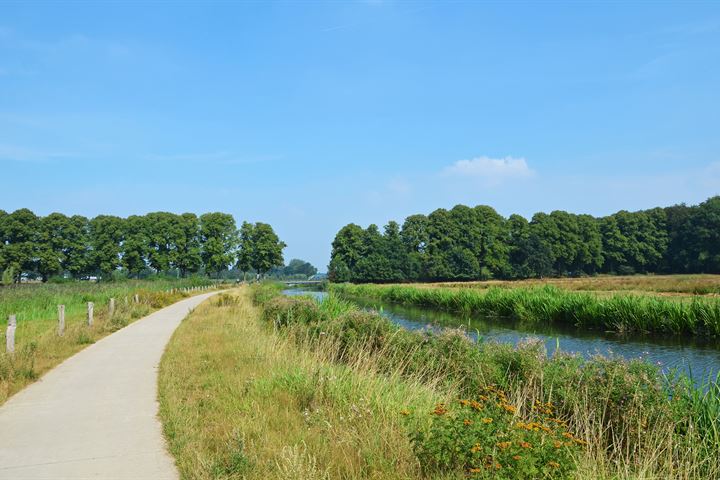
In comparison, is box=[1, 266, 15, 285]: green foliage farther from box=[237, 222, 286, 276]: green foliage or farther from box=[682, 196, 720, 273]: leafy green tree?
box=[682, 196, 720, 273]: leafy green tree

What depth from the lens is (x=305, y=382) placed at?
7.80m

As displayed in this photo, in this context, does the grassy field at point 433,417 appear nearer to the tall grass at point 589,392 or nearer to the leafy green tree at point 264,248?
the tall grass at point 589,392

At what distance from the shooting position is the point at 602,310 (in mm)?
23766

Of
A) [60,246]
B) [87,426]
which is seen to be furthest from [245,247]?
[87,426]

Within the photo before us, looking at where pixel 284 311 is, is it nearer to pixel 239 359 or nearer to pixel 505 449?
pixel 239 359

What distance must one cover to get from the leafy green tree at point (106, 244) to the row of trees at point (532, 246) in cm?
3941

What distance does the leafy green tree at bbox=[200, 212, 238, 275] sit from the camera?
288 feet

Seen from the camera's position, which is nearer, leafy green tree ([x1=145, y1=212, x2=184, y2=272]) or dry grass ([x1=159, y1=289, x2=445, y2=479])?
dry grass ([x1=159, y1=289, x2=445, y2=479])

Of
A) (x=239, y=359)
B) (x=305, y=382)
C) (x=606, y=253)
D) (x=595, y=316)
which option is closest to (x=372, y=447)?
(x=305, y=382)

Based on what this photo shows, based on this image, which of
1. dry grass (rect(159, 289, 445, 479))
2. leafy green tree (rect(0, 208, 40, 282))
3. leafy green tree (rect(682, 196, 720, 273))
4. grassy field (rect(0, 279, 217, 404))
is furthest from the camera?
leafy green tree (rect(682, 196, 720, 273))

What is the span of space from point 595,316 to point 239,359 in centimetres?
1967

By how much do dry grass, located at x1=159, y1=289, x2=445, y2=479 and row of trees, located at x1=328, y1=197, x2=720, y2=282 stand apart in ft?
259

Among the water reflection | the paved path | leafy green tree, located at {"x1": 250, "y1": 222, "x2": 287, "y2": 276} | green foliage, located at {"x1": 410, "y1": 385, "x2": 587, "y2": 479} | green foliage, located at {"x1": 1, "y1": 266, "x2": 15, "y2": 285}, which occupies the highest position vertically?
leafy green tree, located at {"x1": 250, "y1": 222, "x2": 287, "y2": 276}

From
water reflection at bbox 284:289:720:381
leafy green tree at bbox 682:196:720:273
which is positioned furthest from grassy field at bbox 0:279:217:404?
leafy green tree at bbox 682:196:720:273
